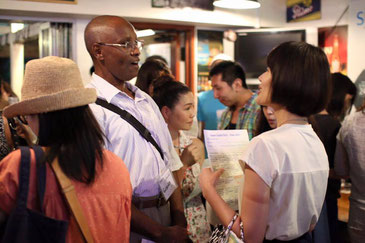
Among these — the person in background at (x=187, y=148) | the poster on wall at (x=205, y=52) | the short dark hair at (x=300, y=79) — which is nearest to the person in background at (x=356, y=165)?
the person in background at (x=187, y=148)

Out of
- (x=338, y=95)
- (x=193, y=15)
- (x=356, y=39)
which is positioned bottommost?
(x=338, y=95)

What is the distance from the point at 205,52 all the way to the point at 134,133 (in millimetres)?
4364

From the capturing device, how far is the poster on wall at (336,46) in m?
5.98

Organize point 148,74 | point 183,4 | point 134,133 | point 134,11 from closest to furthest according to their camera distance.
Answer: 1. point 134,133
2. point 148,74
3. point 134,11
4. point 183,4

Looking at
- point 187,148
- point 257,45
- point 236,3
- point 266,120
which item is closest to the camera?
point 266,120

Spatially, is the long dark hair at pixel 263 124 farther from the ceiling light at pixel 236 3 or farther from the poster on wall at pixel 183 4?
the poster on wall at pixel 183 4

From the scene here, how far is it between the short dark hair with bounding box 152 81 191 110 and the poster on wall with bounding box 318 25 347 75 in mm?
3850

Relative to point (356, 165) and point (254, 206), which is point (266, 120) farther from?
point (254, 206)

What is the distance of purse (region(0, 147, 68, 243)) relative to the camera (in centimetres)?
108

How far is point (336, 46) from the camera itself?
20.0ft

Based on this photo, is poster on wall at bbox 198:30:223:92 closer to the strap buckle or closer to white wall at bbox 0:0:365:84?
white wall at bbox 0:0:365:84

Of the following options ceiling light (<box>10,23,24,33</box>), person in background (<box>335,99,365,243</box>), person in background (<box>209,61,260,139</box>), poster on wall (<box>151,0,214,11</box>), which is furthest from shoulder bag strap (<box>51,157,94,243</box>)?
ceiling light (<box>10,23,24,33</box>)

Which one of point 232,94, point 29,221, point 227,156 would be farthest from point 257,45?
point 29,221

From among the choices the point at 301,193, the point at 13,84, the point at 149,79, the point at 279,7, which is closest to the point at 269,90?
the point at 301,193
